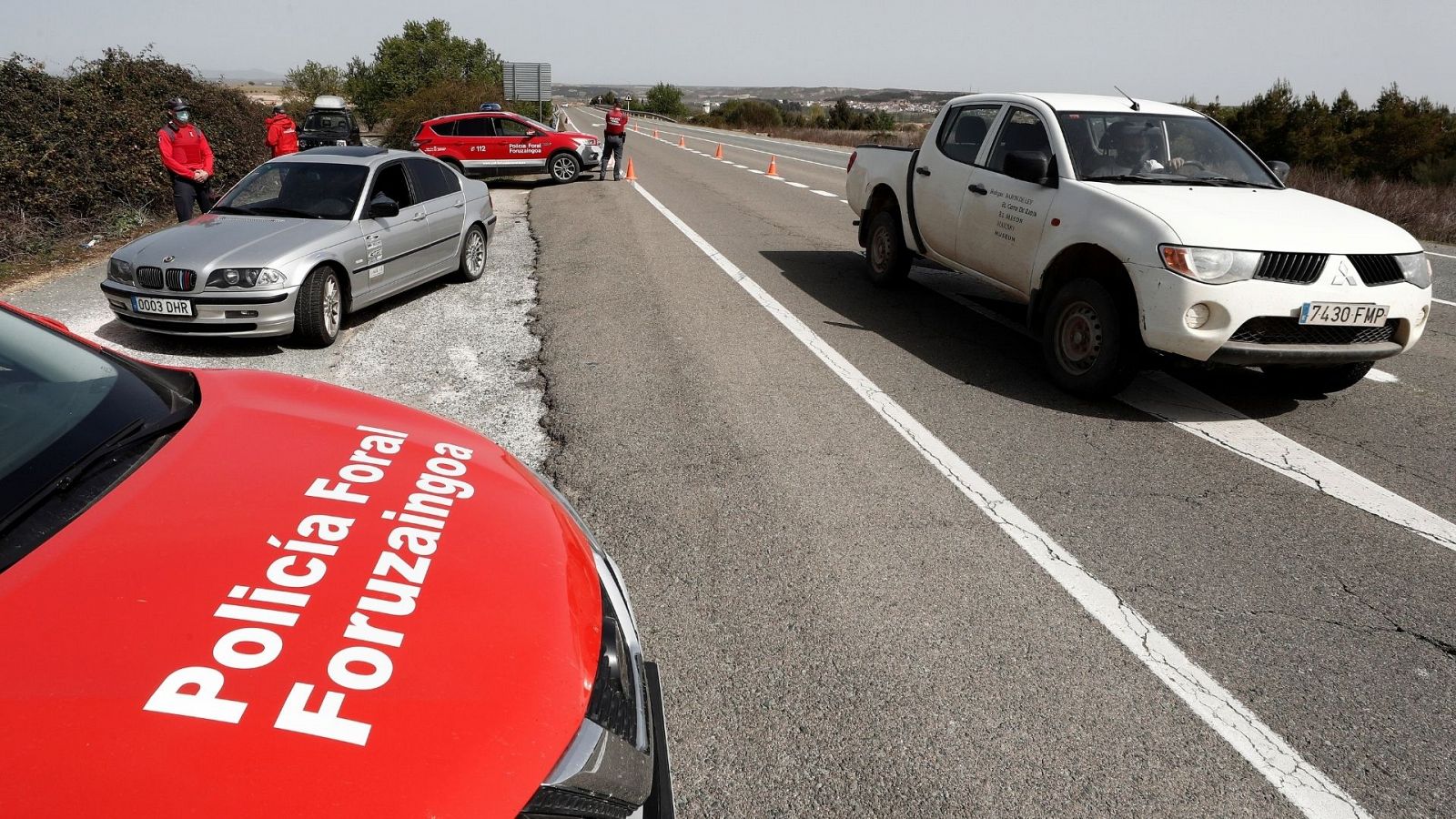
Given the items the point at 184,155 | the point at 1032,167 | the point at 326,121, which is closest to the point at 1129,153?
the point at 1032,167

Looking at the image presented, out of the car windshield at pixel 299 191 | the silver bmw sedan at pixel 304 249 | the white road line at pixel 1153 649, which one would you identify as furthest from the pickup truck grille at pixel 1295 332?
the car windshield at pixel 299 191

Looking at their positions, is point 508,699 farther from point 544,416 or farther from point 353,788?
point 544,416

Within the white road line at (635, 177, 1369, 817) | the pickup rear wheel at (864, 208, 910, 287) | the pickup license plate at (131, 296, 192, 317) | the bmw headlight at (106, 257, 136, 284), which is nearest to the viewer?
the white road line at (635, 177, 1369, 817)

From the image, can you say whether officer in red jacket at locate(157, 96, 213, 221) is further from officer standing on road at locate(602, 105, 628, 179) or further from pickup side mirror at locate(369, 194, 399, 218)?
officer standing on road at locate(602, 105, 628, 179)

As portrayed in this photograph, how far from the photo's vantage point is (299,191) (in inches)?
324

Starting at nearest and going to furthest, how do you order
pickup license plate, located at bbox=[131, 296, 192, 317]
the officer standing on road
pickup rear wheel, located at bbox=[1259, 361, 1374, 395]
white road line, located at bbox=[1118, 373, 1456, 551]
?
white road line, located at bbox=[1118, 373, 1456, 551]
pickup rear wheel, located at bbox=[1259, 361, 1374, 395]
pickup license plate, located at bbox=[131, 296, 192, 317]
the officer standing on road

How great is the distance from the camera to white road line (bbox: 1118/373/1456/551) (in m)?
4.54

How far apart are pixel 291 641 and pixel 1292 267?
5629mm

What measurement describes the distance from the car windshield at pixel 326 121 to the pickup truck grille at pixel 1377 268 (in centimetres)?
2574

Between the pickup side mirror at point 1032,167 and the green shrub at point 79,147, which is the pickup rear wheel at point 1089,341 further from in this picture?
the green shrub at point 79,147

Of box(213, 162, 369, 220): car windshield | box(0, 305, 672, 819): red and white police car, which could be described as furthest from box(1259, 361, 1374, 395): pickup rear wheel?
box(213, 162, 369, 220): car windshield

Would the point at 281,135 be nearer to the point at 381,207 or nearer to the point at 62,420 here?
the point at 381,207

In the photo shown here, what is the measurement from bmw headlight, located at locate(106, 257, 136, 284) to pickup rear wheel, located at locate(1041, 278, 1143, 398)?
6.81 metres

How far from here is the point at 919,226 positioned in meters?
8.27
